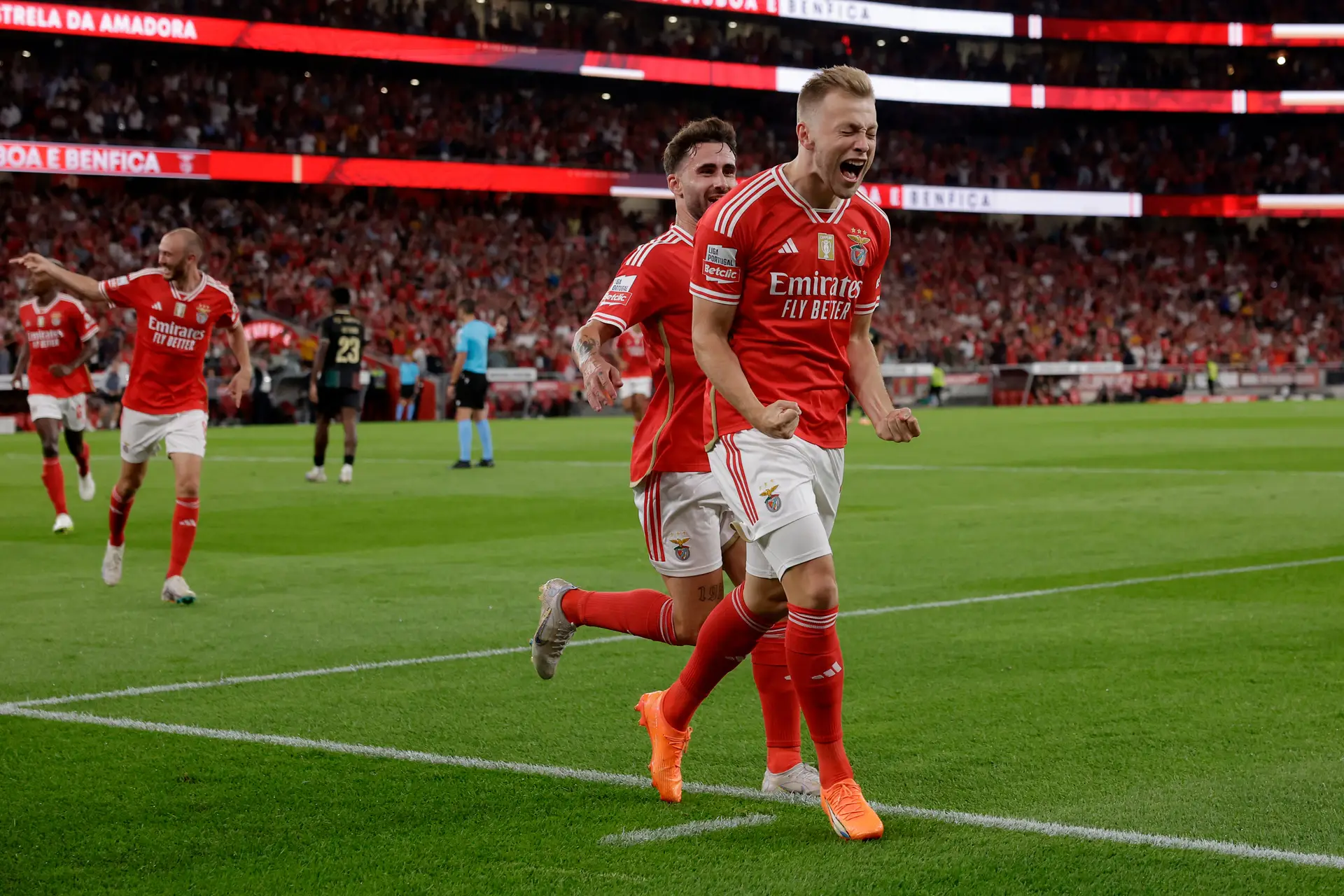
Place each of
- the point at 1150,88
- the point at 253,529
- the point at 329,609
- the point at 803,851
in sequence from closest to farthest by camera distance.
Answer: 1. the point at 803,851
2. the point at 329,609
3. the point at 253,529
4. the point at 1150,88

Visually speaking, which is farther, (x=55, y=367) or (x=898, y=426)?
(x=55, y=367)

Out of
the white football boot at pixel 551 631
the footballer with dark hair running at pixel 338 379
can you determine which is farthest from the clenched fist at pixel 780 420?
the footballer with dark hair running at pixel 338 379

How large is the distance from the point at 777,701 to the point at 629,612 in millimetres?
830

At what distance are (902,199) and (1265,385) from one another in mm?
13224

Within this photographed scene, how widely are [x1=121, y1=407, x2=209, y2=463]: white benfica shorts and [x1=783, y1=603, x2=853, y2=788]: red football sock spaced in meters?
5.97

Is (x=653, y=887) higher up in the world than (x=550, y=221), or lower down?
lower down

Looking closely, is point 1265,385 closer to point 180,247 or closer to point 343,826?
point 180,247

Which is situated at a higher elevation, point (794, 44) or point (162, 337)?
point (794, 44)

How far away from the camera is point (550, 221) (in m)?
50.2

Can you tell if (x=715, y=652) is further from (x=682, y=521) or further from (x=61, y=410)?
(x=61, y=410)

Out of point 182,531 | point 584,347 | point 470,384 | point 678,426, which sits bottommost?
point 182,531

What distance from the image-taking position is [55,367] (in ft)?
43.8

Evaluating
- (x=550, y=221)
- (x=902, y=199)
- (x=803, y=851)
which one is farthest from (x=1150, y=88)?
(x=803, y=851)

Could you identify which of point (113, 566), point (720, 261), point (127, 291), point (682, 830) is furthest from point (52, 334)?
point (682, 830)
